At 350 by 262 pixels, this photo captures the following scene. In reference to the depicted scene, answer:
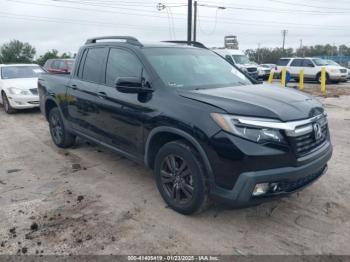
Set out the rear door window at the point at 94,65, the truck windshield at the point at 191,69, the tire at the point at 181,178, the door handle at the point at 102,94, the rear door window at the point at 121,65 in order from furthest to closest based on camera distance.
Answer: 1. the rear door window at the point at 94,65
2. the door handle at the point at 102,94
3. the rear door window at the point at 121,65
4. the truck windshield at the point at 191,69
5. the tire at the point at 181,178

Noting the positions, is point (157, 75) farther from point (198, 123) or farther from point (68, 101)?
point (68, 101)

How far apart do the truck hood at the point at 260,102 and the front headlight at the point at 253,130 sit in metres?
0.08

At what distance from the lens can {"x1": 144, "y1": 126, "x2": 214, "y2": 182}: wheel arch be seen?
3299 mm

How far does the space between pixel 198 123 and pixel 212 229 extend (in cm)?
112

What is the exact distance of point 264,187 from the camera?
317 centimetres

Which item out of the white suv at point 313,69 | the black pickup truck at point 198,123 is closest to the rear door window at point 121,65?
the black pickup truck at point 198,123

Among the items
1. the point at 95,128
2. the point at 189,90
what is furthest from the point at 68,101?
the point at 189,90

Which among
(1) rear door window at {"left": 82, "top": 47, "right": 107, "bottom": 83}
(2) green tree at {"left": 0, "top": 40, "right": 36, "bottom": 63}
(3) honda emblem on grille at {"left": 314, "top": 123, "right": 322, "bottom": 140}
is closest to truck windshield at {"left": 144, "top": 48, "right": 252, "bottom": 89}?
(1) rear door window at {"left": 82, "top": 47, "right": 107, "bottom": 83}

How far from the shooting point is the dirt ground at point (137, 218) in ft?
10.6

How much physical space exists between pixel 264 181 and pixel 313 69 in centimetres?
2070

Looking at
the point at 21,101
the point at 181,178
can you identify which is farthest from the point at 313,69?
the point at 181,178

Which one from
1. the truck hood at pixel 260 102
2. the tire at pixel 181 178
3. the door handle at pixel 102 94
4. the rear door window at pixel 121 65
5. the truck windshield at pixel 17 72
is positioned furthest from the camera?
the truck windshield at pixel 17 72

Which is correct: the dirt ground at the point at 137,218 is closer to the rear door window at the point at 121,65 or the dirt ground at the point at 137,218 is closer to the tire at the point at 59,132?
the tire at the point at 59,132

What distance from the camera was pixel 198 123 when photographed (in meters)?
3.33
